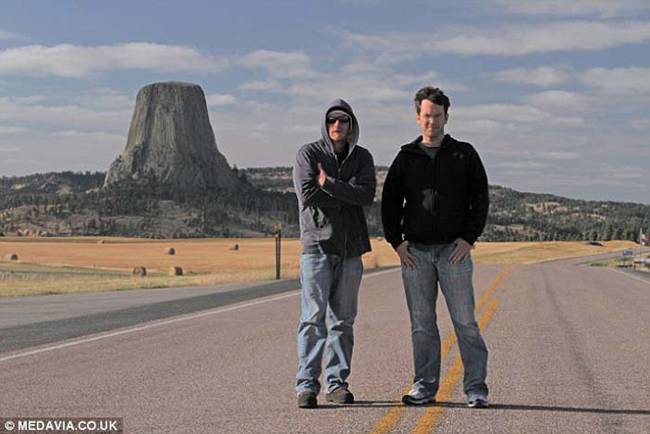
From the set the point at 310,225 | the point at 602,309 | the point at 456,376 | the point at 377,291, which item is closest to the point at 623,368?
the point at 456,376

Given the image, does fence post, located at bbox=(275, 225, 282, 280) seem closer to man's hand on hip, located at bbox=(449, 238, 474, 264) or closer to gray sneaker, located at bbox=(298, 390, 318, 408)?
gray sneaker, located at bbox=(298, 390, 318, 408)

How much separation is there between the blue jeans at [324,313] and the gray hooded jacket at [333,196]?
0.42ft

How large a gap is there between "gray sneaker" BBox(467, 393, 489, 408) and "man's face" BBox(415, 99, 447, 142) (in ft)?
6.46

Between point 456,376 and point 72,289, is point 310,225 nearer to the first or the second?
point 456,376

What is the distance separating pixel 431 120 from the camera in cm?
767

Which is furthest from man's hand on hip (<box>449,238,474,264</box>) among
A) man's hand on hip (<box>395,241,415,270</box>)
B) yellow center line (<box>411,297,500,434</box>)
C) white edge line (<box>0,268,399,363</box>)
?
white edge line (<box>0,268,399,363</box>)

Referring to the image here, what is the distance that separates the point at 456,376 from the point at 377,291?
14.9m

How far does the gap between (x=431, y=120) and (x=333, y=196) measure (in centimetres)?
93

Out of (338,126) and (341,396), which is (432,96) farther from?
(341,396)

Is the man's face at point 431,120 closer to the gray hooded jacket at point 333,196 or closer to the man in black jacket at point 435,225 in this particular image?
the man in black jacket at point 435,225

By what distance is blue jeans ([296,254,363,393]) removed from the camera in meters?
7.86

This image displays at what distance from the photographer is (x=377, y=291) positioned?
24.3 meters

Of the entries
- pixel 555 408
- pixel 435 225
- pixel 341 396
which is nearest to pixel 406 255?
pixel 435 225

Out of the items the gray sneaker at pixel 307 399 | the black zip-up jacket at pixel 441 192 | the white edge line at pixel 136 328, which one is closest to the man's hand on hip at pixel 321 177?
the black zip-up jacket at pixel 441 192
